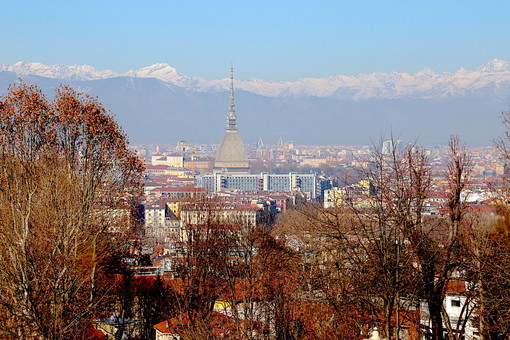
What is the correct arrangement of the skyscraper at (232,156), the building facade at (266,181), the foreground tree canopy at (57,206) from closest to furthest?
the foreground tree canopy at (57,206), the building facade at (266,181), the skyscraper at (232,156)

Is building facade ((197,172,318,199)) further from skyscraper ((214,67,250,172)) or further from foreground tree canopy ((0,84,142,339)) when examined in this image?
Result: foreground tree canopy ((0,84,142,339))

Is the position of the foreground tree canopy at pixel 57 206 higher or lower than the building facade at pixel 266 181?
higher

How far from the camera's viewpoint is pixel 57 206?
33.1ft

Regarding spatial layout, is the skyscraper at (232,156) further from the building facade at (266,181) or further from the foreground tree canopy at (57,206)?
the foreground tree canopy at (57,206)

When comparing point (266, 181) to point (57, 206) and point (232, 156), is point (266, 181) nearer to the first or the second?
point (232, 156)

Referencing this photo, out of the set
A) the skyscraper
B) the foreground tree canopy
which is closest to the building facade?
the skyscraper

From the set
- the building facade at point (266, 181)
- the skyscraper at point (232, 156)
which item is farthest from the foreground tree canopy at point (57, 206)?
the skyscraper at point (232, 156)

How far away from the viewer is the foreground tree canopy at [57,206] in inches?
333

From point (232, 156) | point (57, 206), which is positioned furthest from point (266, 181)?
point (57, 206)

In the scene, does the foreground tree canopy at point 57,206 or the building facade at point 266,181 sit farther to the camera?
the building facade at point 266,181

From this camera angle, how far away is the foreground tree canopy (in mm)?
8461

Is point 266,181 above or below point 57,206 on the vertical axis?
below

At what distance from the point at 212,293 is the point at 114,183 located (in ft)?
9.62

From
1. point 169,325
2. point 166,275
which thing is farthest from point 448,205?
point 166,275
